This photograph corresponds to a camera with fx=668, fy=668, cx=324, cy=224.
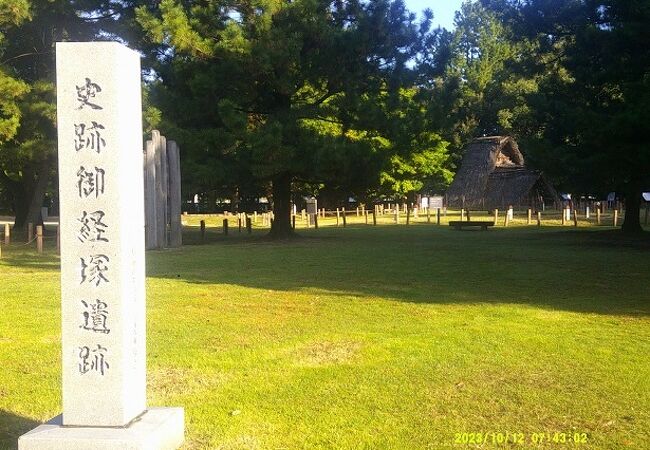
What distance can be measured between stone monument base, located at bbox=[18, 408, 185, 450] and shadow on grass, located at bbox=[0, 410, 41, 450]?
0.39 metres

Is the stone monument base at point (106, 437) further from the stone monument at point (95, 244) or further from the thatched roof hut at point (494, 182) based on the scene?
the thatched roof hut at point (494, 182)

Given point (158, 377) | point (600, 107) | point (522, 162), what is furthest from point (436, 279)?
point (522, 162)

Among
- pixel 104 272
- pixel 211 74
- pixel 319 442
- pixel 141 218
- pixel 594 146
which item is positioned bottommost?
pixel 319 442

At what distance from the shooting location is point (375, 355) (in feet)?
21.3

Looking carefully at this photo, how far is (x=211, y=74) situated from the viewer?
1983cm

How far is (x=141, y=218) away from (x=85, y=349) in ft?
3.02

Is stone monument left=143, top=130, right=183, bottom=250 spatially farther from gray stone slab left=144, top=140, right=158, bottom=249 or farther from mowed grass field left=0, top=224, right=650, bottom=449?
mowed grass field left=0, top=224, right=650, bottom=449

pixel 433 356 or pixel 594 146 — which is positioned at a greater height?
pixel 594 146

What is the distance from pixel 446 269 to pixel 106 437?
33.7 feet

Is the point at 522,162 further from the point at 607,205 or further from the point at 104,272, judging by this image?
the point at 104,272

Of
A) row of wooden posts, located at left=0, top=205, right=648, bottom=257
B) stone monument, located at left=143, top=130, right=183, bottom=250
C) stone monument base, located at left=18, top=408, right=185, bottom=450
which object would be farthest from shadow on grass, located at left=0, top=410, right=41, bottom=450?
row of wooden posts, located at left=0, top=205, right=648, bottom=257
